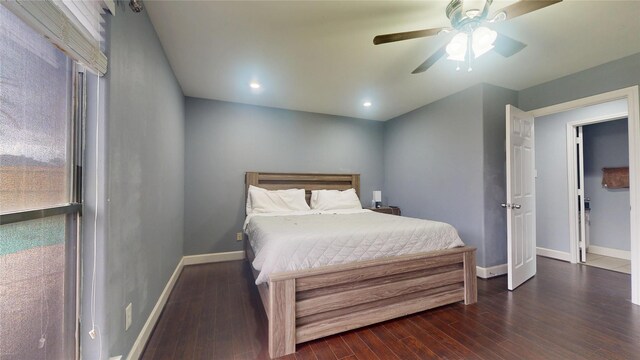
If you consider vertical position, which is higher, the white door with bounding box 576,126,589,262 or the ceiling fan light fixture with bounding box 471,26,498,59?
the ceiling fan light fixture with bounding box 471,26,498,59

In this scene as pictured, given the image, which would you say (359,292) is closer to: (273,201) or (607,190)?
(273,201)

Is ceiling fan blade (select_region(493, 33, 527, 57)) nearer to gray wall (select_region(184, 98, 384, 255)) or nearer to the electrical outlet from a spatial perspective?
gray wall (select_region(184, 98, 384, 255))

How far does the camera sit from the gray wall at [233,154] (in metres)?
3.45

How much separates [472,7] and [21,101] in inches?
96.9

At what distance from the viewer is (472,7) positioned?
166 cm

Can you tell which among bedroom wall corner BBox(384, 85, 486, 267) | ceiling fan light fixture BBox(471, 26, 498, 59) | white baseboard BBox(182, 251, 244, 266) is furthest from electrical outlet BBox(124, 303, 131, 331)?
bedroom wall corner BBox(384, 85, 486, 267)

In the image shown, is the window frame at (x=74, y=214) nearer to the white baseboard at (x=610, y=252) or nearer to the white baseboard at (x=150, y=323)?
the white baseboard at (x=150, y=323)

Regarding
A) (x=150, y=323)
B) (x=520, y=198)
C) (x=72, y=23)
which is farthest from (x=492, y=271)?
(x=72, y=23)

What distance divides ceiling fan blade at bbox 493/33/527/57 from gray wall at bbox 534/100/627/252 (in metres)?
2.88

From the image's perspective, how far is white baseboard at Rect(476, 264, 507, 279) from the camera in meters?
2.92

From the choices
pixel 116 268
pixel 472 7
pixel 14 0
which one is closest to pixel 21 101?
pixel 14 0

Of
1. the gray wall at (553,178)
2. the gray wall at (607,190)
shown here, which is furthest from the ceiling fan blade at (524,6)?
the gray wall at (607,190)

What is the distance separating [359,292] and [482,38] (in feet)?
6.69

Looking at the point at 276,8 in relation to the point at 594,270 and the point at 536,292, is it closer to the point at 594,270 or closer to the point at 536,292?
the point at 536,292
